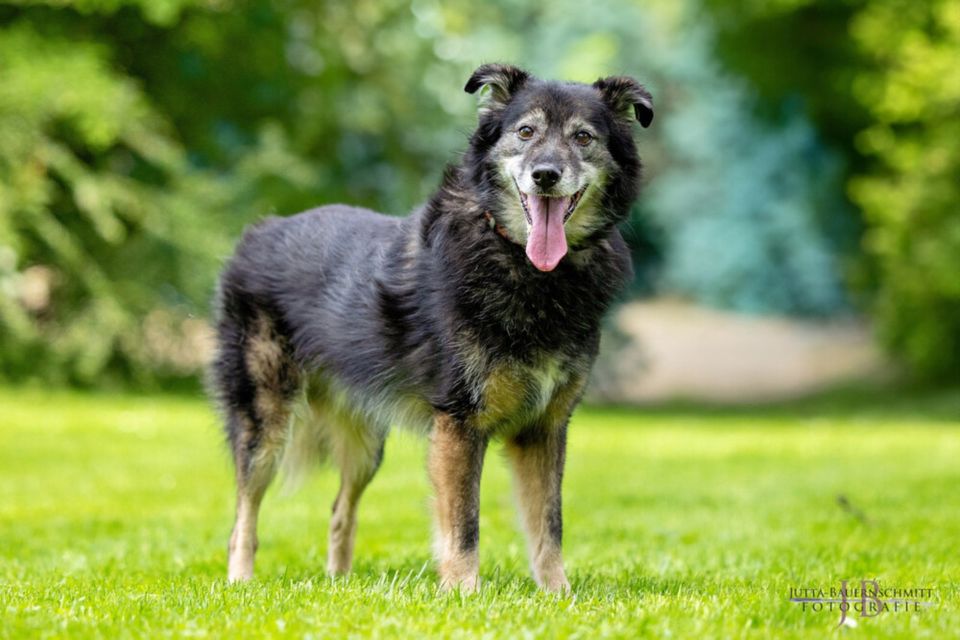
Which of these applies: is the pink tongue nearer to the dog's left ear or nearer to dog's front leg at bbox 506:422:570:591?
the dog's left ear

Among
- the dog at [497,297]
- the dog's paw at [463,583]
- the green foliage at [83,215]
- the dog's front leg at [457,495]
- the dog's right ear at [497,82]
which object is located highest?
the green foliage at [83,215]

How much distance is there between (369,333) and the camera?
19.5 feet

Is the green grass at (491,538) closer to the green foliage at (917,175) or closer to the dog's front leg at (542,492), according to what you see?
the dog's front leg at (542,492)

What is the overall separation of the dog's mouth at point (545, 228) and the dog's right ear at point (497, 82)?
49 cm

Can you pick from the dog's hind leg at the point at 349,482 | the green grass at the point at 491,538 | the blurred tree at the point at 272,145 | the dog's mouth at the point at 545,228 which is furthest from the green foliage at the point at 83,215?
the dog's mouth at the point at 545,228

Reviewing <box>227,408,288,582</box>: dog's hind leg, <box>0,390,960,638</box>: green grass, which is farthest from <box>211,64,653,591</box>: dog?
<box>0,390,960,638</box>: green grass

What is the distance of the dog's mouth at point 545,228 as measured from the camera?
5.35 m

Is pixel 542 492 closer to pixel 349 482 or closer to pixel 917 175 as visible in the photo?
pixel 349 482

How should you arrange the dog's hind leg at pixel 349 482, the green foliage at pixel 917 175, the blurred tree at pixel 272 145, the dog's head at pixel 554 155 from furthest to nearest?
the green foliage at pixel 917 175 → the blurred tree at pixel 272 145 → the dog's hind leg at pixel 349 482 → the dog's head at pixel 554 155

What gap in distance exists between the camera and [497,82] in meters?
5.52

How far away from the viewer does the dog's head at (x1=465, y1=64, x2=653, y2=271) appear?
5.31 metres

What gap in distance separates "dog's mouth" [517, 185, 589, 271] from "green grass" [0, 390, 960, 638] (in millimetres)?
1034

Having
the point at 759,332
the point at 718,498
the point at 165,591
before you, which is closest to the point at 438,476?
the point at 165,591

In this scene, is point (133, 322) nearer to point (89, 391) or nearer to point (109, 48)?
point (89, 391)
